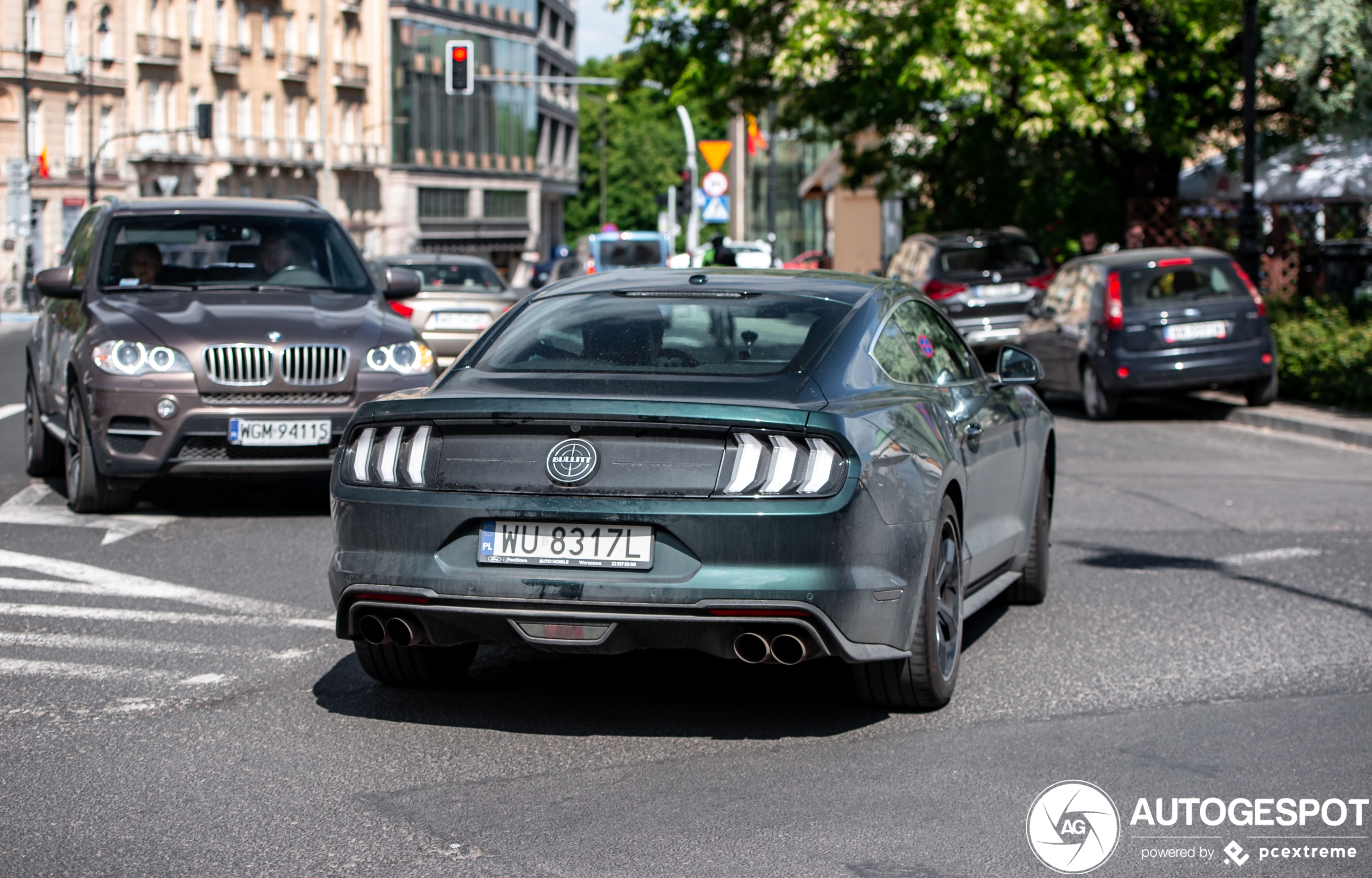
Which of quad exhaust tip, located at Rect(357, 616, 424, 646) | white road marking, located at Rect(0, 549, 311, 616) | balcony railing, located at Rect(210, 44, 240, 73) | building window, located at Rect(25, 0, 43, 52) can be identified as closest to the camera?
quad exhaust tip, located at Rect(357, 616, 424, 646)

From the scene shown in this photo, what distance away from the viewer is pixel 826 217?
219ft

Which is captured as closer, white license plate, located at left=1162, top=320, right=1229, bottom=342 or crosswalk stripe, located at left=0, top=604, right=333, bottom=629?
crosswalk stripe, located at left=0, top=604, right=333, bottom=629

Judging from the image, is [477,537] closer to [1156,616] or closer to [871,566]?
[871,566]

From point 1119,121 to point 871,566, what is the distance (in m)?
19.7

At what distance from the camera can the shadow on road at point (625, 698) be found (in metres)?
5.39

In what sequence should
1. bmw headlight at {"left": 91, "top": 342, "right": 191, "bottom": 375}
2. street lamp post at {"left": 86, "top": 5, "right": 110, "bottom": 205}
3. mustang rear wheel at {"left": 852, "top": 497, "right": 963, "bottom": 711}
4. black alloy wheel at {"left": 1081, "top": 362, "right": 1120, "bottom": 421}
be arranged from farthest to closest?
street lamp post at {"left": 86, "top": 5, "right": 110, "bottom": 205} → black alloy wheel at {"left": 1081, "top": 362, "right": 1120, "bottom": 421} → bmw headlight at {"left": 91, "top": 342, "right": 191, "bottom": 375} → mustang rear wheel at {"left": 852, "top": 497, "right": 963, "bottom": 711}

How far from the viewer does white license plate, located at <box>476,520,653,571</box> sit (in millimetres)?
4906

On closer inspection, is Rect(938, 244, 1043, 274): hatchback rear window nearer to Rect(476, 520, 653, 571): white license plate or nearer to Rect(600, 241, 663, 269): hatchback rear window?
Rect(476, 520, 653, 571): white license plate

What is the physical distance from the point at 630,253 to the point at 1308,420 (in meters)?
30.3

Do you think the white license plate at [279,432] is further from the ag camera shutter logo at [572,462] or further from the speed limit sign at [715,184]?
the speed limit sign at [715,184]

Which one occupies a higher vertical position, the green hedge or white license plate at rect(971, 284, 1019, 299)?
white license plate at rect(971, 284, 1019, 299)

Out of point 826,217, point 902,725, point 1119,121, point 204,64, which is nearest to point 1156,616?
point 902,725

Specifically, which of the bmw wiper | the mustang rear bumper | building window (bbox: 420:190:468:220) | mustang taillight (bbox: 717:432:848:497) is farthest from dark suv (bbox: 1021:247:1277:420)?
building window (bbox: 420:190:468:220)

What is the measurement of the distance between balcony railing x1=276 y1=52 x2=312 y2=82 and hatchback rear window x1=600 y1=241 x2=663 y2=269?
44.7 metres
